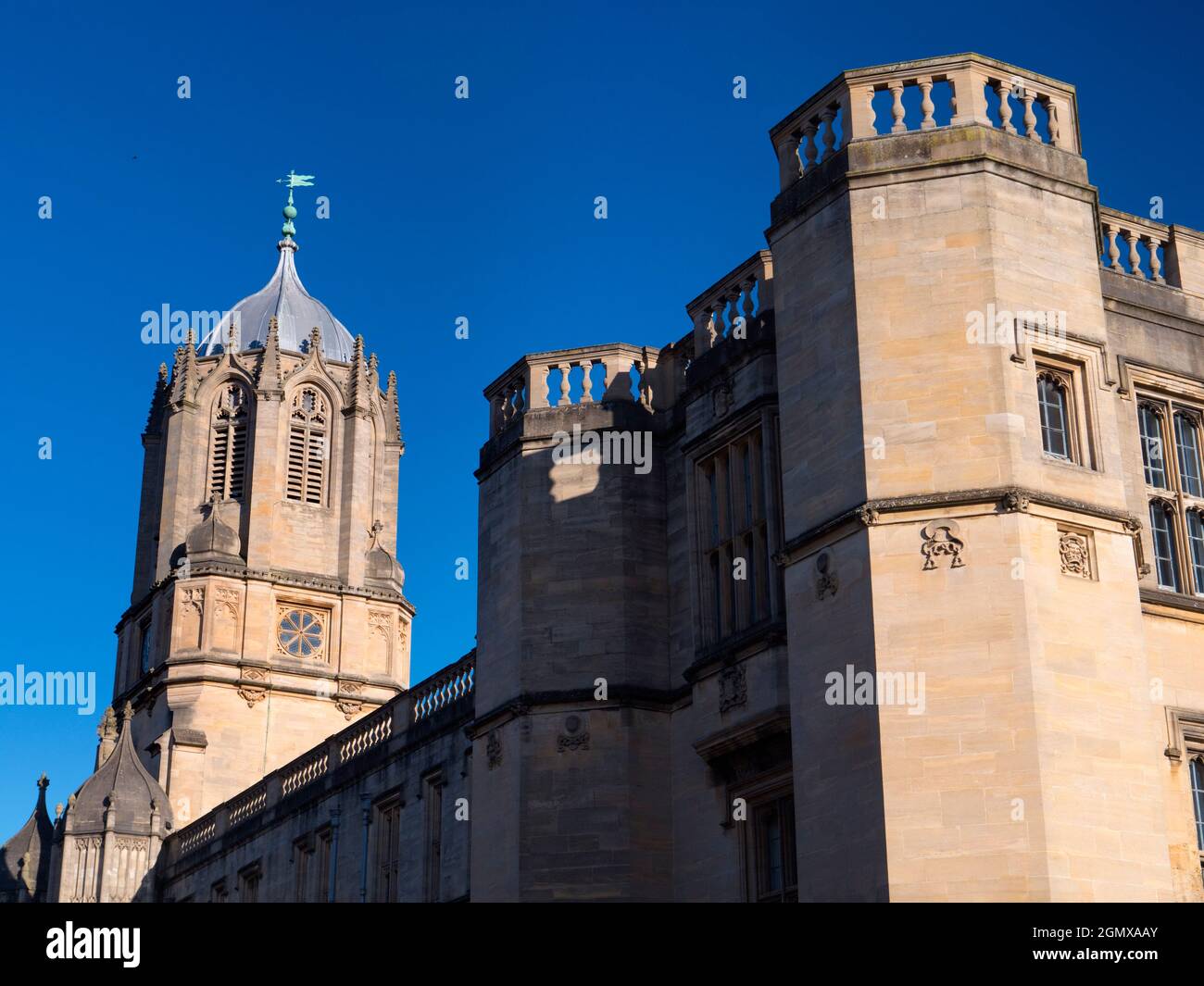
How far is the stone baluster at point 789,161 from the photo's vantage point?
20500 millimetres

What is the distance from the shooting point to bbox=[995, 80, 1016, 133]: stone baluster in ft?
63.9

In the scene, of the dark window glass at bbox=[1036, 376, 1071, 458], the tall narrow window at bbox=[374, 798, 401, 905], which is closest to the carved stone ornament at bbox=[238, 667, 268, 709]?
the tall narrow window at bbox=[374, 798, 401, 905]

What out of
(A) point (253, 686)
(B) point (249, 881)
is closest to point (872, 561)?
(B) point (249, 881)

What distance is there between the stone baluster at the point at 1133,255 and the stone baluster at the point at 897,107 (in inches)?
139

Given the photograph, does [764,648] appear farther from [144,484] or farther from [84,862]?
[144,484]

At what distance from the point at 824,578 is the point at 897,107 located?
489cm

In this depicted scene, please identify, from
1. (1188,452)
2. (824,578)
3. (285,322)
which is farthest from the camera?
(285,322)

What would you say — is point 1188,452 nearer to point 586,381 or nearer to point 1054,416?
point 1054,416

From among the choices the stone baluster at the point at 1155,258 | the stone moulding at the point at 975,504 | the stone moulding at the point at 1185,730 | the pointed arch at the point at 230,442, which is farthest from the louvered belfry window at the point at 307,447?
the stone moulding at the point at 1185,730

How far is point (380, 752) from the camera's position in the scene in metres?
31.5

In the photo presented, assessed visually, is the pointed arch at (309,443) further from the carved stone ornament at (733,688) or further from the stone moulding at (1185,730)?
the stone moulding at (1185,730)

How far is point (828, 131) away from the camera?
2016 cm

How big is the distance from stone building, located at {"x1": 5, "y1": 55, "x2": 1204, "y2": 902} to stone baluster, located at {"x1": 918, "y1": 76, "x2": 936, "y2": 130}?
42mm
